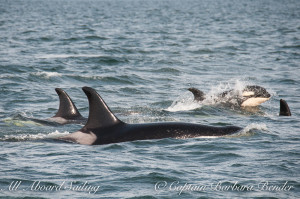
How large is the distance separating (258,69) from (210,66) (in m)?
2.56

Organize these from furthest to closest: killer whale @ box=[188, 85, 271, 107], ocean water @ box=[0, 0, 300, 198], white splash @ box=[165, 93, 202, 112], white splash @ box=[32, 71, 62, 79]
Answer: white splash @ box=[32, 71, 62, 79] → killer whale @ box=[188, 85, 271, 107] → white splash @ box=[165, 93, 202, 112] → ocean water @ box=[0, 0, 300, 198]

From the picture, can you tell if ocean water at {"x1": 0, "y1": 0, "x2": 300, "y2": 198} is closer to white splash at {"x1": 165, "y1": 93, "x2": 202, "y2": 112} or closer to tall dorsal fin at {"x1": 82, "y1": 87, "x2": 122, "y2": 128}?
white splash at {"x1": 165, "y1": 93, "x2": 202, "y2": 112}

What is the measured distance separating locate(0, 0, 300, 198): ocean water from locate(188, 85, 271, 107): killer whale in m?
0.30

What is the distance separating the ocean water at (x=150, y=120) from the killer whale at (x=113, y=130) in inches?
9.8

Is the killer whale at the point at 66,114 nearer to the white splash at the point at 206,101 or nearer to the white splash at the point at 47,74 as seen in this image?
the white splash at the point at 206,101

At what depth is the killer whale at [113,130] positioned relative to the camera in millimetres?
12039

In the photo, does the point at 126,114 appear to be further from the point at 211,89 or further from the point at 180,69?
the point at 180,69

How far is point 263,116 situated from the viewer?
1692 cm

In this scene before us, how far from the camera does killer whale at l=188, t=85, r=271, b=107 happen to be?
18.6 m

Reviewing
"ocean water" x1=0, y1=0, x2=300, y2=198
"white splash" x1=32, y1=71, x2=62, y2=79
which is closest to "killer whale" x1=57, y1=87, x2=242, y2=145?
"ocean water" x1=0, y1=0, x2=300, y2=198

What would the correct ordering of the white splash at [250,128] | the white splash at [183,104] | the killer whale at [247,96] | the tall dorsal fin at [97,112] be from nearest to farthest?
1. the tall dorsal fin at [97,112]
2. the white splash at [250,128]
3. the white splash at [183,104]
4. the killer whale at [247,96]

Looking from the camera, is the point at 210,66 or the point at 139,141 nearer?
the point at 139,141

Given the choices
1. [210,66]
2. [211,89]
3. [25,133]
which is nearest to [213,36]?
[210,66]

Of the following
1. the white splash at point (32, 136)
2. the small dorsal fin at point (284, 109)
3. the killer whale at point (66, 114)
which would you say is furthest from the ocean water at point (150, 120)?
the killer whale at point (66, 114)
